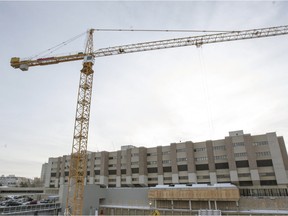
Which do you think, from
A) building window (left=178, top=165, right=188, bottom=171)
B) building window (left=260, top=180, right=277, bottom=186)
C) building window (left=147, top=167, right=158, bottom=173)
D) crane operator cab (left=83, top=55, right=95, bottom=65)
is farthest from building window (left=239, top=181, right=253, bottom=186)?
crane operator cab (left=83, top=55, right=95, bottom=65)

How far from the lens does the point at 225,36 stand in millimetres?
51594

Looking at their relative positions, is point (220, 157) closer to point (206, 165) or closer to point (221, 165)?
point (221, 165)

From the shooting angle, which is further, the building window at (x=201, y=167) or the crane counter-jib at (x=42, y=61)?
the building window at (x=201, y=167)

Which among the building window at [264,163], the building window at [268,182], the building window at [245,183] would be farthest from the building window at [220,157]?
the building window at [268,182]

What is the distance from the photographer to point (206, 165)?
64.9 metres

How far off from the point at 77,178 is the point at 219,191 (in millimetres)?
31687

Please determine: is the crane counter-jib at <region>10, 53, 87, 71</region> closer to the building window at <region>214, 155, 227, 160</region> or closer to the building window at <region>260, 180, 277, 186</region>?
the building window at <region>214, 155, 227, 160</region>

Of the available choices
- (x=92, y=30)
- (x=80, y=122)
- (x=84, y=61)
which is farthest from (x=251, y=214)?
(x=92, y=30)

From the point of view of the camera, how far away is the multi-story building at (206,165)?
55.9 m

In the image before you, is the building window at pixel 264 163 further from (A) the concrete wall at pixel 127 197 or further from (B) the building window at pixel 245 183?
(A) the concrete wall at pixel 127 197

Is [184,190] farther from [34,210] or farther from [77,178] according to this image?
[34,210]

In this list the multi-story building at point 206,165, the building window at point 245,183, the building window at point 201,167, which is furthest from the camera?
the building window at point 201,167

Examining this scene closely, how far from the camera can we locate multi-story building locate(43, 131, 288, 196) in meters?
55.9

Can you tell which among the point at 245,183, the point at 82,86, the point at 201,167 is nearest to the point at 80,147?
the point at 82,86
